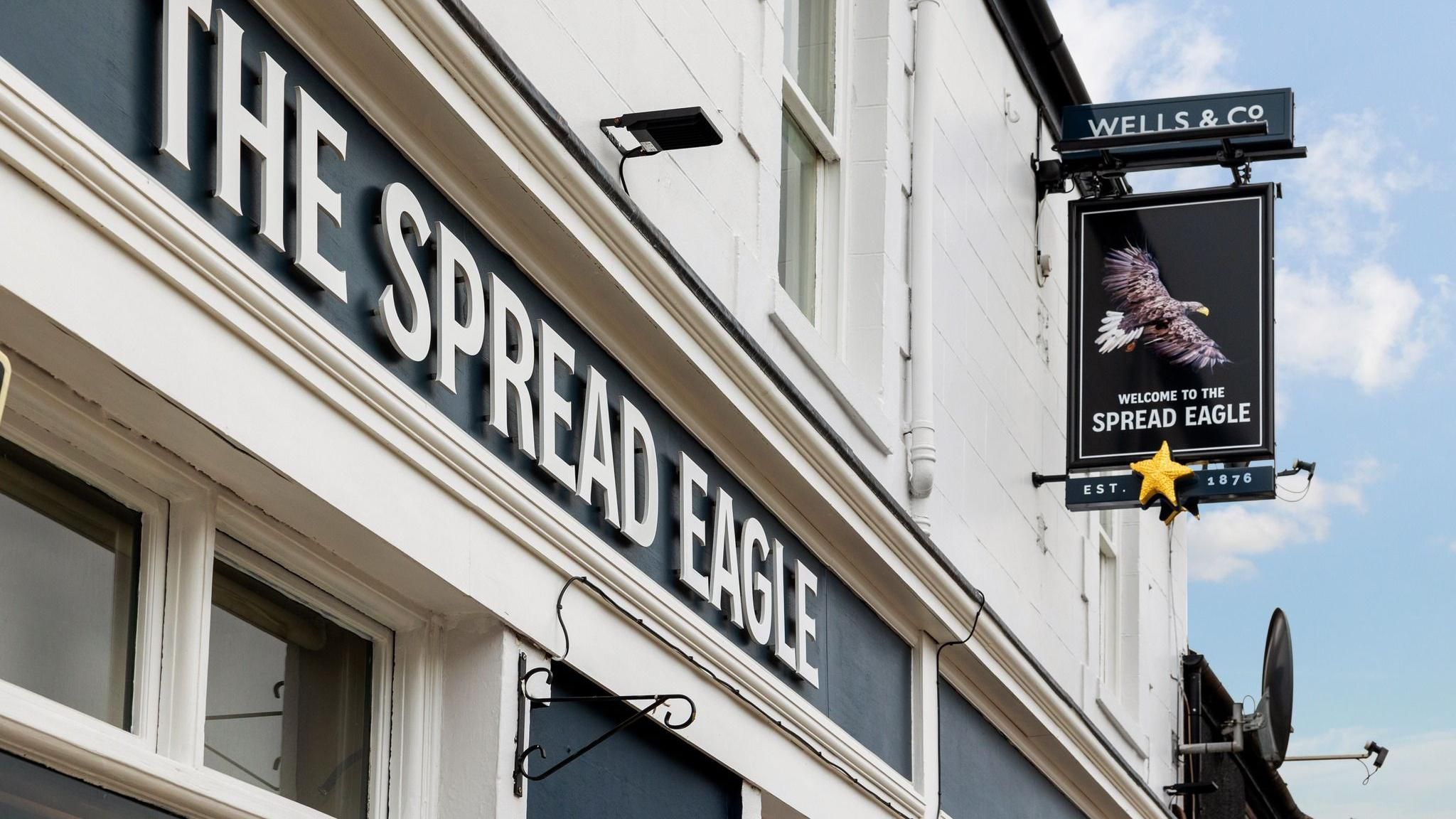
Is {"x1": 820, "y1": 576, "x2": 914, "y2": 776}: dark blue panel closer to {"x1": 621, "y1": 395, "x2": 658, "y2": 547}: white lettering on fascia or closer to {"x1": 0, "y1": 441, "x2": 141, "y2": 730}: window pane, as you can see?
{"x1": 621, "y1": 395, "x2": 658, "y2": 547}: white lettering on fascia

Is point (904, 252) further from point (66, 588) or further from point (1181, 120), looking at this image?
point (66, 588)

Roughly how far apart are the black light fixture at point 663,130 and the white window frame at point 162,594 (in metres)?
1.83

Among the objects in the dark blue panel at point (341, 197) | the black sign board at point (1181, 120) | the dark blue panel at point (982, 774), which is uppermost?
the black sign board at point (1181, 120)

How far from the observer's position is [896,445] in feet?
30.6

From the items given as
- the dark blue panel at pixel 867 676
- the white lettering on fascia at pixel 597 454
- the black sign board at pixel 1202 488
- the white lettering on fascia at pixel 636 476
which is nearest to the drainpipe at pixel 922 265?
the dark blue panel at pixel 867 676

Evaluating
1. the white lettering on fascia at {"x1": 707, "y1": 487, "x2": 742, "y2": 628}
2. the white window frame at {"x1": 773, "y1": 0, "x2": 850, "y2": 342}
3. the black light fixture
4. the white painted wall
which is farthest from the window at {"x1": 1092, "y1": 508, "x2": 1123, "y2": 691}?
the black light fixture

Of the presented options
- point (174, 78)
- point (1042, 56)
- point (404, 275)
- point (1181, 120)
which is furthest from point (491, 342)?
point (1042, 56)

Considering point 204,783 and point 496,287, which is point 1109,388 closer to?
point 496,287

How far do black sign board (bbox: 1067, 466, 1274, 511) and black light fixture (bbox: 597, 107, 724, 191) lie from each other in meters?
5.06

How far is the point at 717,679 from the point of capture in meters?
6.93

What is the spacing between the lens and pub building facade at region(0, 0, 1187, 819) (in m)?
4.19

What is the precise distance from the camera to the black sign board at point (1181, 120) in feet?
37.2

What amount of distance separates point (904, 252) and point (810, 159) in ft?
2.48

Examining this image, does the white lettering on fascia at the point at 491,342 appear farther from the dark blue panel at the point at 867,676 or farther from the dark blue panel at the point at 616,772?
the dark blue panel at the point at 616,772
